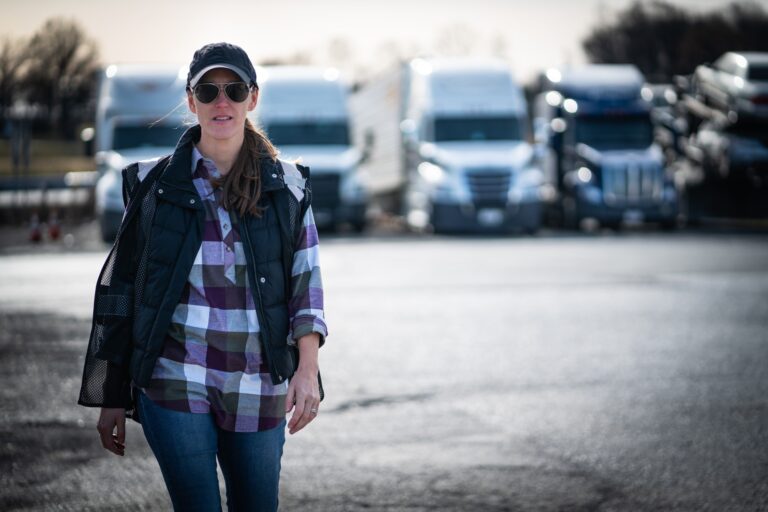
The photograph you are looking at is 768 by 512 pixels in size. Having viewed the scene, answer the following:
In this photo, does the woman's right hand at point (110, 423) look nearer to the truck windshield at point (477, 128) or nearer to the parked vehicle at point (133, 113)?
the parked vehicle at point (133, 113)

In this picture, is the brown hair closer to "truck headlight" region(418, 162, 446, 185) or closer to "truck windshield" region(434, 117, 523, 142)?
"truck headlight" region(418, 162, 446, 185)

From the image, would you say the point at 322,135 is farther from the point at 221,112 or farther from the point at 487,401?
the point at 221,112

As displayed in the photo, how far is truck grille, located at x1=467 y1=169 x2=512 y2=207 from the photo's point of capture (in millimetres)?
26625

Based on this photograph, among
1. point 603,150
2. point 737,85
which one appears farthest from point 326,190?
point 737,85

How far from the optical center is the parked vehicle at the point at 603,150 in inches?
1107

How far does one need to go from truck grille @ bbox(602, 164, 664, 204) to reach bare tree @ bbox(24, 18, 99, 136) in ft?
138

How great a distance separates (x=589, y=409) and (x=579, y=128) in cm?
2090

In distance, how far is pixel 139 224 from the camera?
3.75 metres

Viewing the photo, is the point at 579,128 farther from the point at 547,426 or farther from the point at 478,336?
the point at 547,426

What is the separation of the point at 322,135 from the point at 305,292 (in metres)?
23.7

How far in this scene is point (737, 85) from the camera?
1172 inches

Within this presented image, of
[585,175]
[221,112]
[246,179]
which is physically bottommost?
[585,175]

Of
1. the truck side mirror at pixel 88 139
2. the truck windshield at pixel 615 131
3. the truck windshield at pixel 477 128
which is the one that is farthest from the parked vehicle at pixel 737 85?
the truck side mirror at pixel 88 139

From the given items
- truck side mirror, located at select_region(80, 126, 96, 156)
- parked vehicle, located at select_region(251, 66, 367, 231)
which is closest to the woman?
parked vehicle, located at select_region(251, 66, 367, 231)
